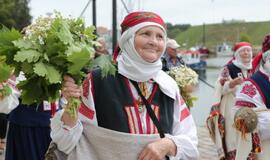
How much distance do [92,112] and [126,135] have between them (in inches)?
8.7

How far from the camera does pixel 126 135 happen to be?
8.57 feet

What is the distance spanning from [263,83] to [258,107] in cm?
21

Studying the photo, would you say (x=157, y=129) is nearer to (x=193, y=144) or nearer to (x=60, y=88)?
(x=193, y=144)

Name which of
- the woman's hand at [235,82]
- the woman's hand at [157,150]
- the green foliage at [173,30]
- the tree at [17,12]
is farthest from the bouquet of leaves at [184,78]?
the tree at [17,12]

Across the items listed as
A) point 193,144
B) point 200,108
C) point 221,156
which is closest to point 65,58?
point 193,144

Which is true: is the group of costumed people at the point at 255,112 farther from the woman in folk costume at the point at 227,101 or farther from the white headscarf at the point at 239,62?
the white headscarf at the point at 239,62

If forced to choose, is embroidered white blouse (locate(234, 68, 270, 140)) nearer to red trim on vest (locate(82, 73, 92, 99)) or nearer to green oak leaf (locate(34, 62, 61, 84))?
red trim on vest (locate(82, 73, 92, 99))

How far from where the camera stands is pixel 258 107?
4.06 meters

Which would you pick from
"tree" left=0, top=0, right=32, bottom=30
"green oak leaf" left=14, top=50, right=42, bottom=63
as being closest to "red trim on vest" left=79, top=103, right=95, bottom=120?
"green oak leaf" left=14, top=50, right=42, bottom=63

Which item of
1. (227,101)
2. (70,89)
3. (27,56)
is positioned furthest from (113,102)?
(227,101)

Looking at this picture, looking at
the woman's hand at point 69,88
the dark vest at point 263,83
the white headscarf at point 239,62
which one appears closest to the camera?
the woman's hand at point 69,88

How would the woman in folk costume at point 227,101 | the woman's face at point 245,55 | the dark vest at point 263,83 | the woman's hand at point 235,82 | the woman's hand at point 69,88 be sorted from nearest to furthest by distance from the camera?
the woman's hand at point 69,88, the dark vest at point 263,83, the woman in folk costume at point 227,101, the woman's hand at point 235,82, the woman's face at point 245,55

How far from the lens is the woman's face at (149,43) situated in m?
2.71

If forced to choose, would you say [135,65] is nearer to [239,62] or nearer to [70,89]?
[70,89]
